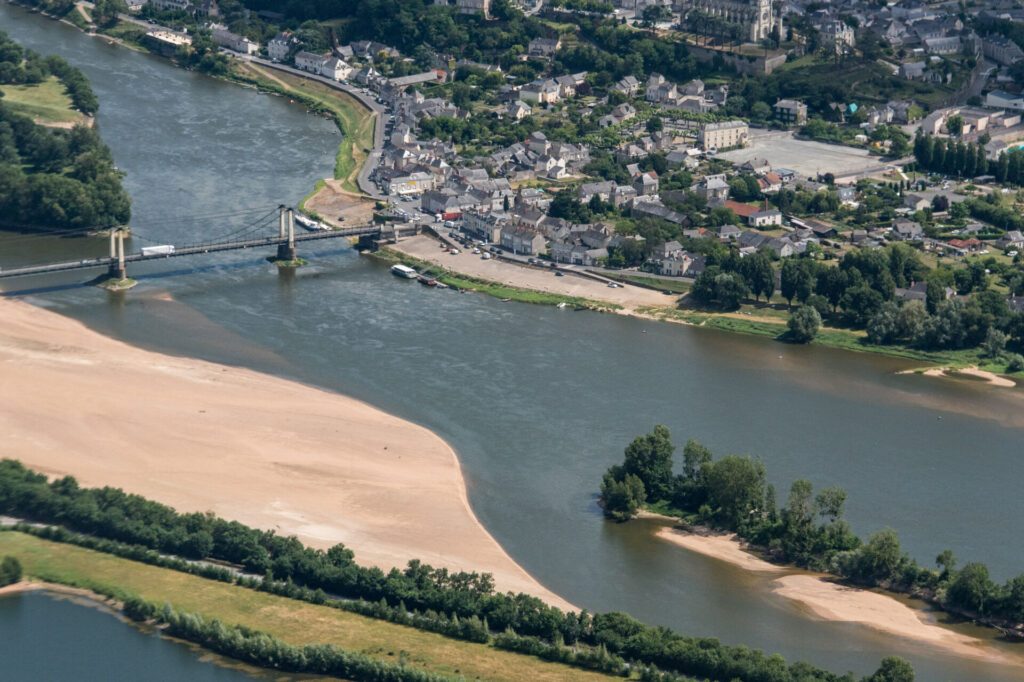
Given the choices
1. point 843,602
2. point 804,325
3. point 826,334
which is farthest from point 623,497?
point 826,334

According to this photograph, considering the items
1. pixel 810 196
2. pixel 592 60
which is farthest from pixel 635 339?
pixel 592 60

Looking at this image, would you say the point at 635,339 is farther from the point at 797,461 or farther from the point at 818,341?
the point at 797,461

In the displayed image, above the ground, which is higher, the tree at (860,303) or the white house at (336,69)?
the white house at (336,69)

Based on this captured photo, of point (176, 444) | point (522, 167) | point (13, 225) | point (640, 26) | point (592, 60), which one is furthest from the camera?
point (640, 26)

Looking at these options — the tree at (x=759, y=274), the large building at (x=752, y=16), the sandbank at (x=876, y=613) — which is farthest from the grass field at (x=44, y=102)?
the sandbank at (x=876, y=613)

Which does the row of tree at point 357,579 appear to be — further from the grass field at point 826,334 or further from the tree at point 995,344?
the tree at point 995,344

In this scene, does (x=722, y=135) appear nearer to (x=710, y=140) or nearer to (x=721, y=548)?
(x=710, y=140)
